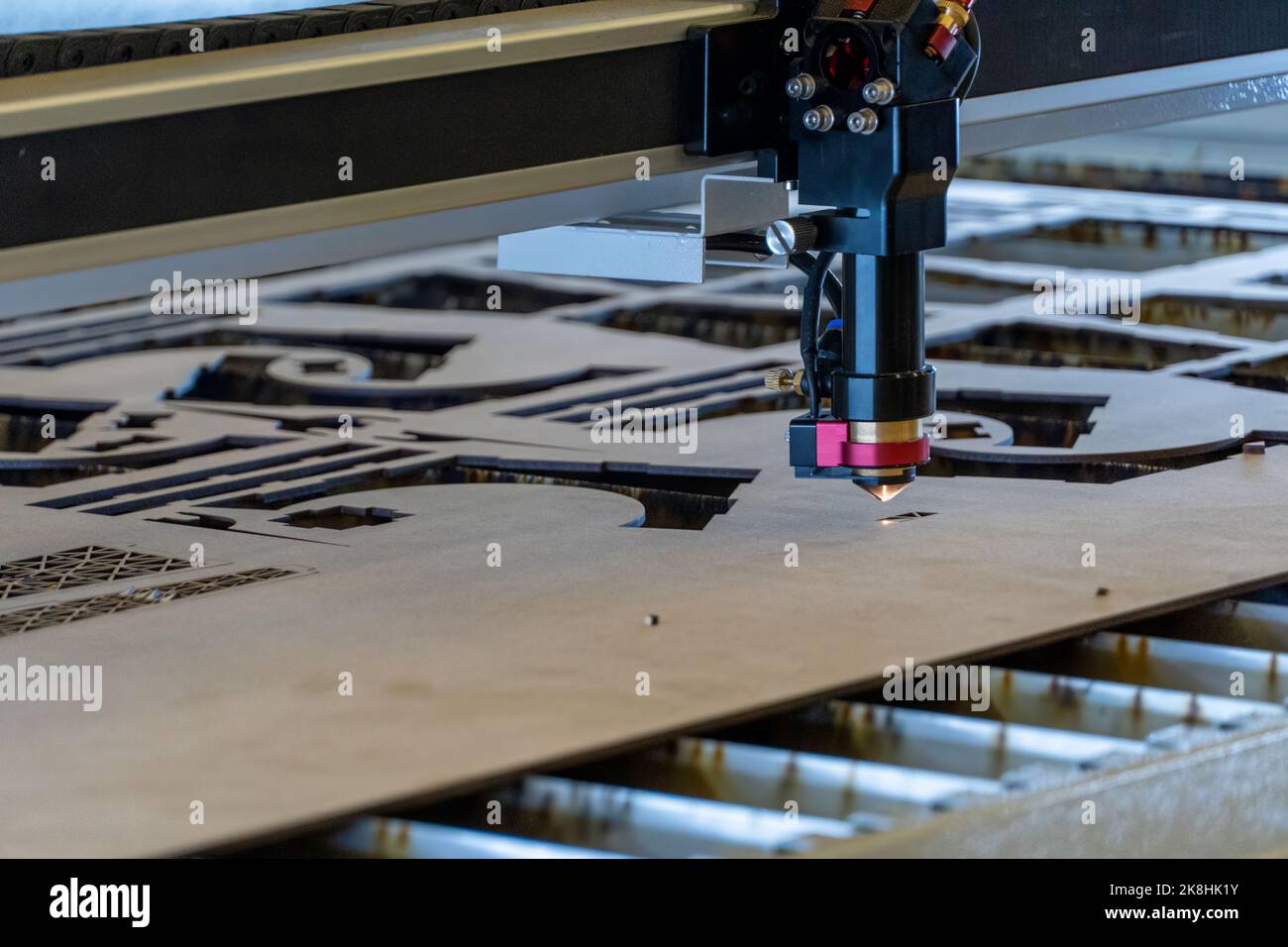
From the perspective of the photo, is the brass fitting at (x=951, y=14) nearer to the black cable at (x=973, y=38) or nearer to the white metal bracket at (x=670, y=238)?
the black cable at (x=973, y=38)

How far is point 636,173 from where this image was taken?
217 cm

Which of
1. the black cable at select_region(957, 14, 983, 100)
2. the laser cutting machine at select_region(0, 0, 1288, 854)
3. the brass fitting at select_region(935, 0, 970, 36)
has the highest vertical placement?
the brass fitting at select_region(935, 0, 970, 36)

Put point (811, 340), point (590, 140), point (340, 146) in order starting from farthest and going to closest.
A: point (811, 340)
point (590, 140)
point (340, 146)

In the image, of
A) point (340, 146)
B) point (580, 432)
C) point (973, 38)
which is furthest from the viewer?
point (580, 432)

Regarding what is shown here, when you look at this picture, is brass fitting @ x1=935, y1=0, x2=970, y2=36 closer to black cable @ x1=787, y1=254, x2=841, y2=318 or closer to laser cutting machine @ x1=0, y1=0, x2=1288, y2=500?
laser cutting machine @ x1=0, y1=0, x2=1288, y2=500

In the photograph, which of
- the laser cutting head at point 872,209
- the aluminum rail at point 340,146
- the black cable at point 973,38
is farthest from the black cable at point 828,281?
the black cable at point 973,38

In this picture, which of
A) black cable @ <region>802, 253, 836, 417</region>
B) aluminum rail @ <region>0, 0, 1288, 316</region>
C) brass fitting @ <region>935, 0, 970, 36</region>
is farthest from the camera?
black cable @ <region>802, 253, 836, 417</region>

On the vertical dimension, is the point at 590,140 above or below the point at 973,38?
below

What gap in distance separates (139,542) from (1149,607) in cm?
114

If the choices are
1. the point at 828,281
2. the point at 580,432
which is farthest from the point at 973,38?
the point at 580,432

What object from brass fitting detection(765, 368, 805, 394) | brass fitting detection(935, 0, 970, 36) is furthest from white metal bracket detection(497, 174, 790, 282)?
brass fitting detection(935, 0, 970, 36)

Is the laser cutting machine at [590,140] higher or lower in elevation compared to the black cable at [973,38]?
lower

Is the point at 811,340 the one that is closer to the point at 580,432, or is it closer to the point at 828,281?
the point at 828,281
